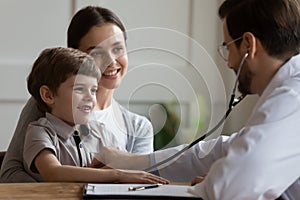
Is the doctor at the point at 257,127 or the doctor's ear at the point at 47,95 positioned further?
the doctor's ear at the point at 47,95

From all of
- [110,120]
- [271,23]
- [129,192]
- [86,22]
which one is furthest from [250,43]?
[86,22]

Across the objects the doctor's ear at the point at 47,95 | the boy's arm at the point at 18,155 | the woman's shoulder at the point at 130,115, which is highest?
the doctor's ear at the point at 47,95

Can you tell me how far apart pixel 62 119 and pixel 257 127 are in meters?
0.72

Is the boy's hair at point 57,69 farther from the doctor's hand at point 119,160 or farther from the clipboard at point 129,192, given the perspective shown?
the clipboard at point 129,192

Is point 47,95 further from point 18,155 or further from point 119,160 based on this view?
point 119,160

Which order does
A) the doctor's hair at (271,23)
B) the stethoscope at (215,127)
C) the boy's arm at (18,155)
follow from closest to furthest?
1. the doctor's hair at (271,23)
2. the stethoscope at (215,127)
3. the boy's arm at (18,155)

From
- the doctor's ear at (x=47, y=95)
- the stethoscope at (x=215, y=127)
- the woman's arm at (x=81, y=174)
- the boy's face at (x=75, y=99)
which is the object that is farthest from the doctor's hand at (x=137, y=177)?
the doctor's ear at (x=47, y=95)

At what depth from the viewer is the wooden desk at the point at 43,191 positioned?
4.24 feet

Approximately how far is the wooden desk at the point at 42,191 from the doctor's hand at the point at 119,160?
139 millimetres

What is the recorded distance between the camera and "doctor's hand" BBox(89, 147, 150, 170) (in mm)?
1546

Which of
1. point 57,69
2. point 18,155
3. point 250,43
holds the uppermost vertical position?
point 250,43

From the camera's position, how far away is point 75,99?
5.35 ft

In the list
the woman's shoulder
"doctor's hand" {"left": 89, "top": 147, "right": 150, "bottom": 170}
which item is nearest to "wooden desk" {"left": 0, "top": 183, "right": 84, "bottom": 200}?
"doctor's hand" {"left": 89, "top": 147, "right": 150, "bottom": 170}

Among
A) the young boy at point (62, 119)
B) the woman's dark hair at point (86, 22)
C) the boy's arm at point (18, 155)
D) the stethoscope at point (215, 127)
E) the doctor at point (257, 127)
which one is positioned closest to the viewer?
the doctor at point (257, 127)
